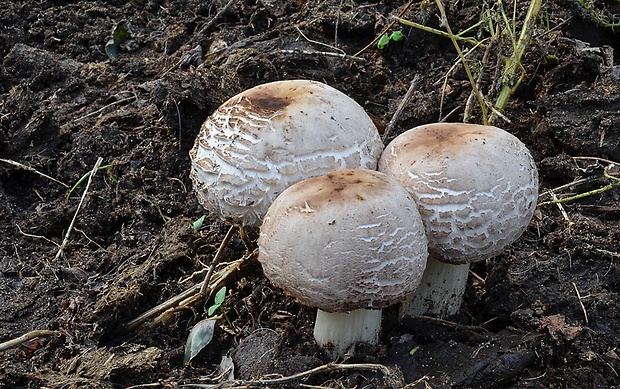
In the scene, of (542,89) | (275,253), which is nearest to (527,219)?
(275,253)

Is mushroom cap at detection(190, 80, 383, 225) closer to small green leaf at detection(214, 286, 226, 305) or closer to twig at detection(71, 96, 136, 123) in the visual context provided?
small green leaf at detection(214, 286, 226, 305)

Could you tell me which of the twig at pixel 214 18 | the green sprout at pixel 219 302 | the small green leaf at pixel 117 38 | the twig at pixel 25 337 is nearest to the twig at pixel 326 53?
the twig at pixel 214 18

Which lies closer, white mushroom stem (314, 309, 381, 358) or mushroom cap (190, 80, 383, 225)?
mushroom cap (190, 80, 383, 225)

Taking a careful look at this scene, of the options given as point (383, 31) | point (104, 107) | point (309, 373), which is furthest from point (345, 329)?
point (104, 107)

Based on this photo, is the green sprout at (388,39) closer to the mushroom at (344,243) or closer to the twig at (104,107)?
the twig at (104,107)

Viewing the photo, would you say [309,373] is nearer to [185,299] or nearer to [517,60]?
[185,299]

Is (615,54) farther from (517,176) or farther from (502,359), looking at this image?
(502,359)

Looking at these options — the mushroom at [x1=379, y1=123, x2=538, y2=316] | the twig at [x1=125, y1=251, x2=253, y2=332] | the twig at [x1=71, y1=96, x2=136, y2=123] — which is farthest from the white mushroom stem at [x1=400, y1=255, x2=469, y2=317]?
the twig at [x1=71, y1=96, x2=136, y2=123]
